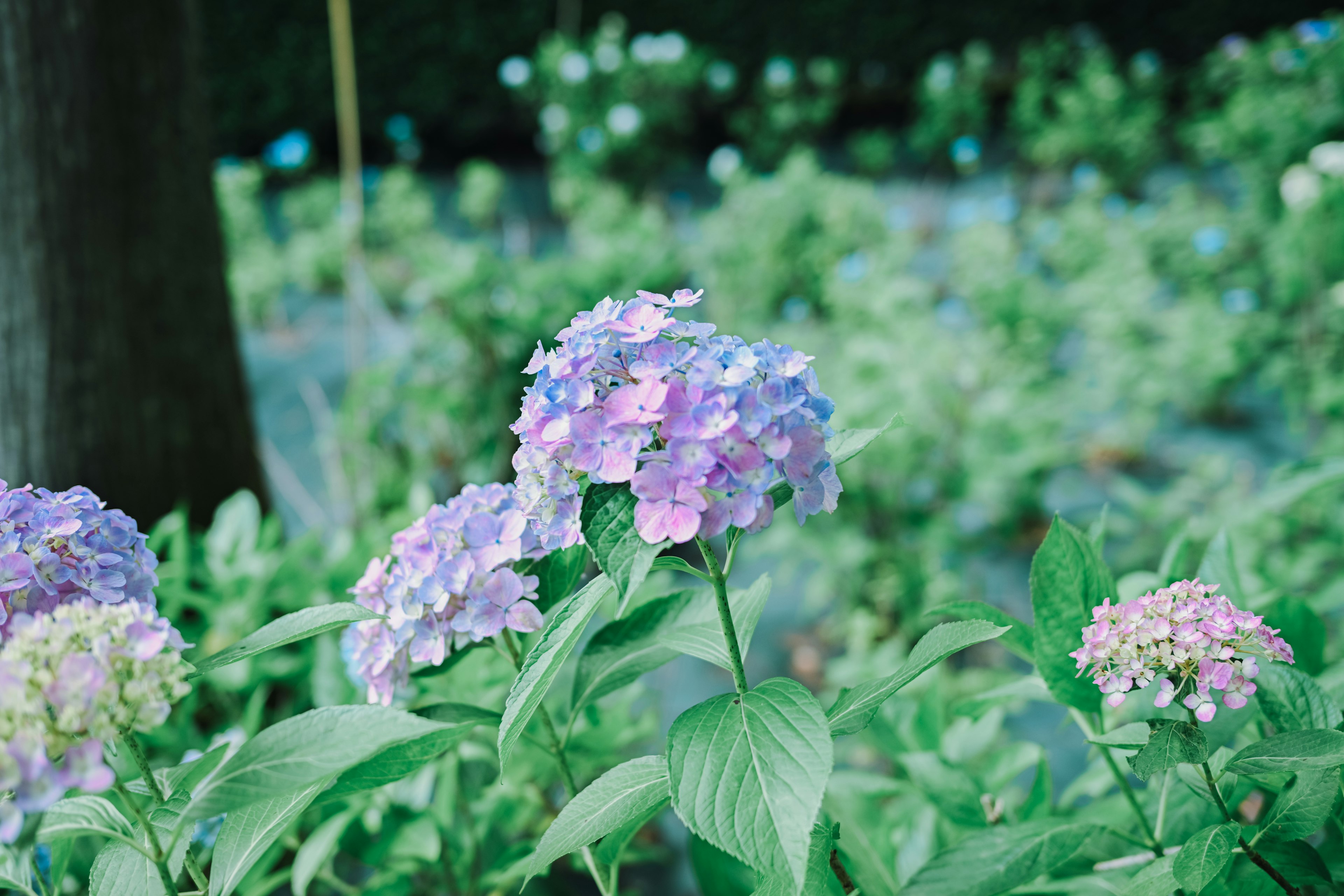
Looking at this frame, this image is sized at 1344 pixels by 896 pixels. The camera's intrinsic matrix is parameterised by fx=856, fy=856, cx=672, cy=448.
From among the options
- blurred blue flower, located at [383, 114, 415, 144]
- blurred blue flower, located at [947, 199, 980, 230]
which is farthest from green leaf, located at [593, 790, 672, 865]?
blurred blue flower, located at [383, 114, 415, 144]

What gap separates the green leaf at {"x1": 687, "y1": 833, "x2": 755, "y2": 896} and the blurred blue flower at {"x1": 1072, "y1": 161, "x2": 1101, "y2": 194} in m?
4.57

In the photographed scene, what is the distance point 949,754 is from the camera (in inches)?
52.1

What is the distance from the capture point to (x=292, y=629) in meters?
0.73

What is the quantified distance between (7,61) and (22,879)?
1591mm

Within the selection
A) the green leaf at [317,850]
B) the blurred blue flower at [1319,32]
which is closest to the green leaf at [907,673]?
the green leaf at [317,850]

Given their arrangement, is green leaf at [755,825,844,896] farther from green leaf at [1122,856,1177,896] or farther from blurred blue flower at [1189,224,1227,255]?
blurred blue flower at [1189,224,1227,255]

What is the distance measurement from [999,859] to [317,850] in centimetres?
77

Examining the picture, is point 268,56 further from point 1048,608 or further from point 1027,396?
point 1048,608

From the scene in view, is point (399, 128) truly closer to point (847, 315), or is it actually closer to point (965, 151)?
point (965, 151)

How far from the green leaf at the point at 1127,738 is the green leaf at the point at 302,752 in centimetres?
55

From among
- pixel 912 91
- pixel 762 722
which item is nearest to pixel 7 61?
pixel 762 722

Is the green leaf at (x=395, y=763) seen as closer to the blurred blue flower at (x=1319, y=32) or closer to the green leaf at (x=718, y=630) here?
the green leaf at (x=718, y=630)

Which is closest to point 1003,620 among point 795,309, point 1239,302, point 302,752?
point 302,752

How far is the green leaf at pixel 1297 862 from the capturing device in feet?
2.42
